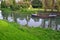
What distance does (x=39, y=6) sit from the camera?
98.4 feet

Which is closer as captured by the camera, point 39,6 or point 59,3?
point 59,3

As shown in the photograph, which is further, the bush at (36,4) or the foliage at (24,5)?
the bush at (36,4)

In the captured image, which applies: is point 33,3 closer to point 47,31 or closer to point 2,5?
point 2,5

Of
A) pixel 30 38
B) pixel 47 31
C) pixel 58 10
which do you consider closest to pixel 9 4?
pixel 58 10

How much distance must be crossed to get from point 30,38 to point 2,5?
74.8 feet

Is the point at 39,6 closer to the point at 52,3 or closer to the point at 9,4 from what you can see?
the point at 9,4

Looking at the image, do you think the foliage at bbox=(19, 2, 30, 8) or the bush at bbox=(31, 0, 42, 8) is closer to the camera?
the foliage at bbox=(19, 2, 30, 8)

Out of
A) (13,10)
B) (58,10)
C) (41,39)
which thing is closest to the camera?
(41,39)

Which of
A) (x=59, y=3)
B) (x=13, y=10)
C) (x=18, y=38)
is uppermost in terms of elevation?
(x=18, y=38)

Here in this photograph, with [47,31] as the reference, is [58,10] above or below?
below

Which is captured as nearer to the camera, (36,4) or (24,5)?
(24,5)

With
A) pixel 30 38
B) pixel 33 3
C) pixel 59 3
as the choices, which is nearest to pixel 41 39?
pixel 30 38

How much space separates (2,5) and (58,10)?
28.8 ft

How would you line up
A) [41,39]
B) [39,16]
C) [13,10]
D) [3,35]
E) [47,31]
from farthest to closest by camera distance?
[13,10] → [39,16] → [47,31] → [41,39] → [3,35]
